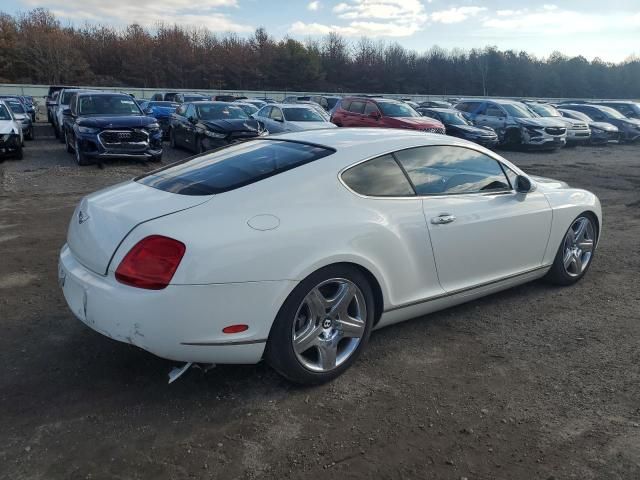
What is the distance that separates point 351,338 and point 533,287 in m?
2.46

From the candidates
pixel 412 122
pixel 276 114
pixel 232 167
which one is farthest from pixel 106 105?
pixel 232 167

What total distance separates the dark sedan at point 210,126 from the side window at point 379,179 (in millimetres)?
10311

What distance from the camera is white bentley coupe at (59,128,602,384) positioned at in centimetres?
285

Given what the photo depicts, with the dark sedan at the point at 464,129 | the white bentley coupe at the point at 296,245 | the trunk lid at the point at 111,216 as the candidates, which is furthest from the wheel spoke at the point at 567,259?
the dark sedan at the point at 464,129

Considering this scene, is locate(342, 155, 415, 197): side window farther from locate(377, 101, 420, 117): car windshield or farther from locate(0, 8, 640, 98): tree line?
locate(0, 8, 640, 98): tree line

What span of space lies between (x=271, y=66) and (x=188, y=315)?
8097 cm

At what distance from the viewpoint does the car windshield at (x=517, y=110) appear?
20.2 meters

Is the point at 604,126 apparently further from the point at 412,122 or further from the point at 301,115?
the point at 301,115

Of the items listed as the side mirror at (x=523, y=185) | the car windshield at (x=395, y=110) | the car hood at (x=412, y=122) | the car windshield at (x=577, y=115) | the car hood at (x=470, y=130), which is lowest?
the car hood at (x=470, y=130)

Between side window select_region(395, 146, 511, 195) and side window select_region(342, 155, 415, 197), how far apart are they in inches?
3.7

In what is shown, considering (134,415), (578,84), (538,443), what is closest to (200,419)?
(134,415)

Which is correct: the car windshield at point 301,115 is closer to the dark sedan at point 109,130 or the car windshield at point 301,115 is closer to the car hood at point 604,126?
the dark sedan at point 109,130

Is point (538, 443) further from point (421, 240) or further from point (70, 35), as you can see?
point (70, 35)

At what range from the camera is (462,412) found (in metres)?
3.07
